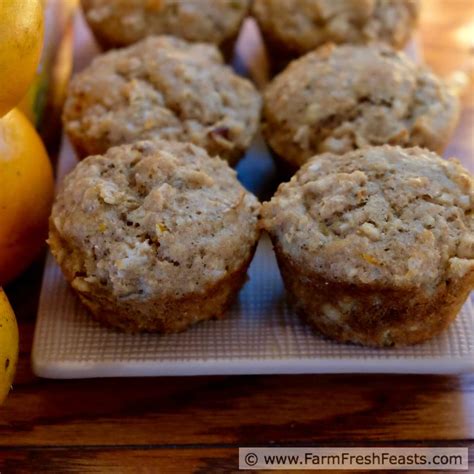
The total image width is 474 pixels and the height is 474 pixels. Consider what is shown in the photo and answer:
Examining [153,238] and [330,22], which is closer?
[153,238]

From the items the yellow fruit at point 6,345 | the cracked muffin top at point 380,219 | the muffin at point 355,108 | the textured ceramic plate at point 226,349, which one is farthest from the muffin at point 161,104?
the yellow fruit at point 6,345

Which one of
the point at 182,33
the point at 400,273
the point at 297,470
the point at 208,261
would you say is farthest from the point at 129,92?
the point at 297,470

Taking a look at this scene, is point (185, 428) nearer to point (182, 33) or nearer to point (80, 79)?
point (80, 79)

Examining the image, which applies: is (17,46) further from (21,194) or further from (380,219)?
(380,219)

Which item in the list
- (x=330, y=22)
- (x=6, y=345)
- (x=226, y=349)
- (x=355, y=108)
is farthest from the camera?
(x=330, y=22)

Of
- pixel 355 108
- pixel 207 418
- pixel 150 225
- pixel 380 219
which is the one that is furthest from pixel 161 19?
pixel 207 418

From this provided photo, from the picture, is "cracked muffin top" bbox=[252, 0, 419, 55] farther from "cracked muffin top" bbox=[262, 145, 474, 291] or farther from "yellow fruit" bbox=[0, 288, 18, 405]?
"yellow fruit" bbox=[0, 288, 18, 405]
